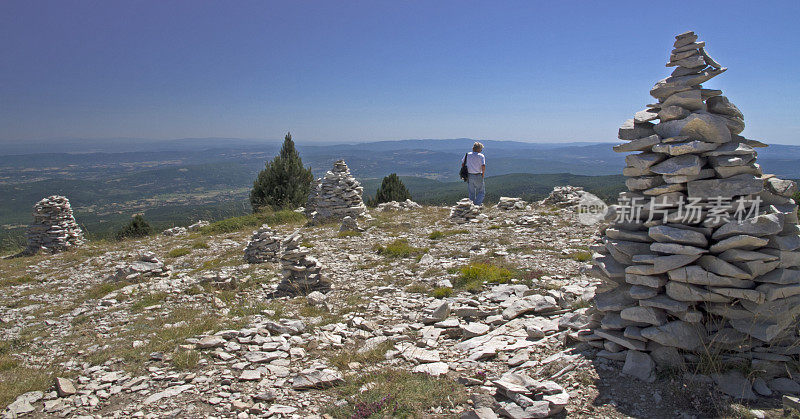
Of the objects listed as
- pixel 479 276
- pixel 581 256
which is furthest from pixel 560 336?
pixel 581 256

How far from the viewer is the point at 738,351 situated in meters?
4.45

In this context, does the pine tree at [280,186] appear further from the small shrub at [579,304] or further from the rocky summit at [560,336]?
the small shrub at [579,304]

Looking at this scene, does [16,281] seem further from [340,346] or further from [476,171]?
[476,171]

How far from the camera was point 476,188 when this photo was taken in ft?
62.1

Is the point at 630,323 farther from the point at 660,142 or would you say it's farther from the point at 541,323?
the point at 660,142

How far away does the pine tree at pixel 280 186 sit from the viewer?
28703 millimetres

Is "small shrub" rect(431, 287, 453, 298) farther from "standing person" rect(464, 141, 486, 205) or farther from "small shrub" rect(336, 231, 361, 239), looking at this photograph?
"standing person" rect(464, 141, 486, 205)

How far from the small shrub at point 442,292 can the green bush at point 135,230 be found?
20924 millimetres

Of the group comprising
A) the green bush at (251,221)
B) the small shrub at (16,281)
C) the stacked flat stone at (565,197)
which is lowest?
the small shrub at (16,281)

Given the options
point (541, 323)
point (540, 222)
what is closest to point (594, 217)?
point (540, 222)

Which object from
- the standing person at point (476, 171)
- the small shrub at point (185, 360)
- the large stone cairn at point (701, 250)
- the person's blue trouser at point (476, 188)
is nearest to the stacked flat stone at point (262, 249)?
the small shrub at point (185, 360)

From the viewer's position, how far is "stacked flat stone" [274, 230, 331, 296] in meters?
9.24

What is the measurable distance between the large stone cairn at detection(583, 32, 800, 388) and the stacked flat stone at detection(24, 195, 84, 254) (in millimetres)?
24681

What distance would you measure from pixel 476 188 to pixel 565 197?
6252 millimetres
